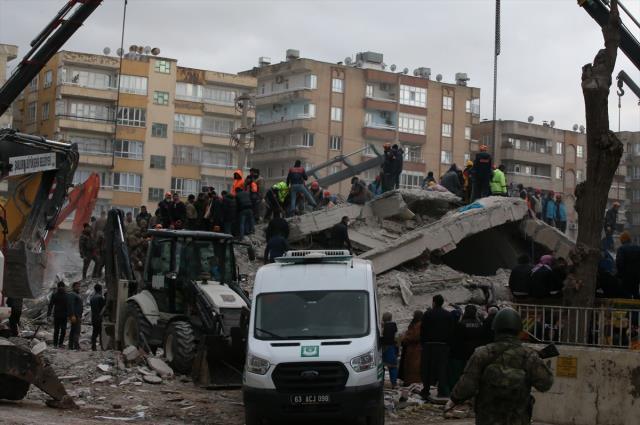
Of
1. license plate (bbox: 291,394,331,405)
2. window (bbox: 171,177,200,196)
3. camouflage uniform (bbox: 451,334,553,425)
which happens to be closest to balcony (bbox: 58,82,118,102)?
window (bbox: 171,177,200,196)

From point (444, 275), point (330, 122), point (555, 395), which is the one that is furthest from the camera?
point (330, 122)

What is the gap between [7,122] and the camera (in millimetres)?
76500

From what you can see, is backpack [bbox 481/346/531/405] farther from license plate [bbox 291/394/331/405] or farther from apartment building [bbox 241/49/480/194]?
apartment building [bbox 241/49/480/194]

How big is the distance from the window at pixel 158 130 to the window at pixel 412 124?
20717mm

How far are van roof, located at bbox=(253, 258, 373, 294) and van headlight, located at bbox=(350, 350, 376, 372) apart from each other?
4.00ft

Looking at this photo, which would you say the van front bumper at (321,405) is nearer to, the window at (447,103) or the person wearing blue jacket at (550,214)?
the person wearing blue jacket at (550,214)

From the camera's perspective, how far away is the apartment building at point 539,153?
→ 102188 mm

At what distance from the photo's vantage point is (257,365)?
14.6 metres

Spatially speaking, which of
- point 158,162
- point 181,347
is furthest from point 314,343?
point 158,162

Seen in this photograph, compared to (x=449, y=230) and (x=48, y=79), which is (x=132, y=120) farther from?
(x=449, y=230)

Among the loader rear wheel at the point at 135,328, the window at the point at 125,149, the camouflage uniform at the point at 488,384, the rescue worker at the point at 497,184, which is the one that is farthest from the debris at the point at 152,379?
the window at the point at 125,149

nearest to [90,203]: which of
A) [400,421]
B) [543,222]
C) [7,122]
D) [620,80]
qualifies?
[543,222]

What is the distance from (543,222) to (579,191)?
50.0 ft

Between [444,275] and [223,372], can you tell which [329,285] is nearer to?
[223,372]
